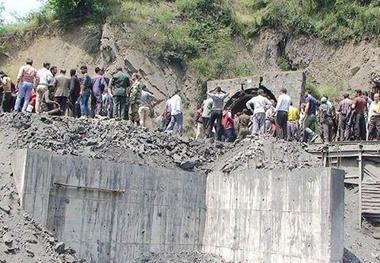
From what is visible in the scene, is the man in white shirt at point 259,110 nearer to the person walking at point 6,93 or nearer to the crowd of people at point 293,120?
the crowd of people at point 293,120

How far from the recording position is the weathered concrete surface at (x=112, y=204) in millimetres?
12242

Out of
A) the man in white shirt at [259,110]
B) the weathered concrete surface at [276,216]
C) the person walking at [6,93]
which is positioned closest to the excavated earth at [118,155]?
the weathered concrete surface at [276,216]

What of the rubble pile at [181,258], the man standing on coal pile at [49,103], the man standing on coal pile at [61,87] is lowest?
the rubble pile at [181,258]

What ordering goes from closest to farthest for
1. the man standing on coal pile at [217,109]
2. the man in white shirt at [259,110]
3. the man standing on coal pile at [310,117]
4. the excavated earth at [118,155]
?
the excavated earth at [118,155] < the man in white shirt at [259,110] < the man standing on coal pile at [217,109] < the man standing on coal pile at [310,117]

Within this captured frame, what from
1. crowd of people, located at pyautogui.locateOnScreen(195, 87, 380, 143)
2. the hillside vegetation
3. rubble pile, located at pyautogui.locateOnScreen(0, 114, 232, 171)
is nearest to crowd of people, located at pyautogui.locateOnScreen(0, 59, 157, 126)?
rubble pile, located at pyautogui.locateOnScreen(0, 114, 232, 171)

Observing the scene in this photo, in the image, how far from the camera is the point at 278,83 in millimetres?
23891

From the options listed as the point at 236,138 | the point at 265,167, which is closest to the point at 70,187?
the point at 265,167

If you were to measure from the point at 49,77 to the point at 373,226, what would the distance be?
922 centimetres

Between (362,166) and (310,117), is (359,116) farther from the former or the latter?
(310,117)

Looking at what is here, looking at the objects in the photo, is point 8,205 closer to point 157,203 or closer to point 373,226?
point 157,203

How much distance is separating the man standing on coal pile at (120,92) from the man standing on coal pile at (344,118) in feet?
20.0

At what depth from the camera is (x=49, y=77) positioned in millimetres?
15586

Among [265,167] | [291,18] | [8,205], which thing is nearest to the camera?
[8,205]

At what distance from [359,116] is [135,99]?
6.26 m
